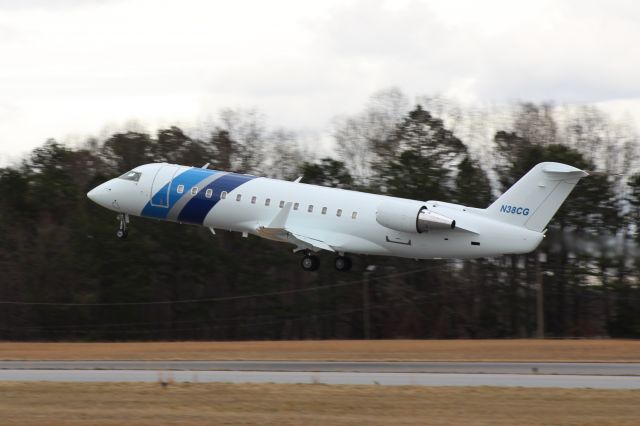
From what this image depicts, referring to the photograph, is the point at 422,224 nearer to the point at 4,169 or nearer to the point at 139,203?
the point at 139,203

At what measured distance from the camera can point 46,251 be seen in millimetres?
73625

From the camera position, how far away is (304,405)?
2570 cm

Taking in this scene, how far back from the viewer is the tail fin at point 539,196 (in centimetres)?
4194

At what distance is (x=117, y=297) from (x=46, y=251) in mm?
7032

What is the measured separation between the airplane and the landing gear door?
0.13ft

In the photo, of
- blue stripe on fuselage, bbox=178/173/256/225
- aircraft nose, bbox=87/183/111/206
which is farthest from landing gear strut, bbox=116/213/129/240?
blue stripe on fuselage, bbox=178/173/256/225

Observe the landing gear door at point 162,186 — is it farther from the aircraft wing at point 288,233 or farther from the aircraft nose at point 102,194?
the aircraft wing at point 288,233

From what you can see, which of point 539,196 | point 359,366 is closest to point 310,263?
point 539,196

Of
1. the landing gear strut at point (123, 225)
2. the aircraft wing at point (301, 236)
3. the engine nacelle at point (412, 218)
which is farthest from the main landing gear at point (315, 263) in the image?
the landing gear strut at point (123, 225)

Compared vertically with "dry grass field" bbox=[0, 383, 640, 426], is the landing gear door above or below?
above

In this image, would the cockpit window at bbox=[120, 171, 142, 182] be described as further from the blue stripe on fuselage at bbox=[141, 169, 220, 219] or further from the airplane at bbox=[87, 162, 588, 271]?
the blue stripe on fuselage at bbox=[141, 169, 220, 219]

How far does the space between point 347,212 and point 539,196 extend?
7.30m

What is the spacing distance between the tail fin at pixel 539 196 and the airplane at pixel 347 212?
37 millimetres

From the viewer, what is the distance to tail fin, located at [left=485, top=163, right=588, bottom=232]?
41938 millimetres
